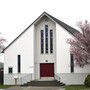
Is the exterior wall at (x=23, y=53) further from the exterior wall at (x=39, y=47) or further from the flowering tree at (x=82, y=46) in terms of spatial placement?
the flowering tree at (x=82, y=46)

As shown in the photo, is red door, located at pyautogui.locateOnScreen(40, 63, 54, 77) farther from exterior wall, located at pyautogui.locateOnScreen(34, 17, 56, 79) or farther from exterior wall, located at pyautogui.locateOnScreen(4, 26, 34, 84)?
exterior wall, located at pyautogui.locateOnScreen(4, 26, 34, 84)

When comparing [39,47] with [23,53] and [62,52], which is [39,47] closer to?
[23,53]

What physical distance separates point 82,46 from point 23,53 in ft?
30.4

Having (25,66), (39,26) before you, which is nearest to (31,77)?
(25,66)

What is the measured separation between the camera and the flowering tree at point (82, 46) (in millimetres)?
36594

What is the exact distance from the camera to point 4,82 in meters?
43.2

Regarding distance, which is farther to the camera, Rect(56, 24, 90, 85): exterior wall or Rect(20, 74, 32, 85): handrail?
Rect(20, 74, 32, 85): handrail

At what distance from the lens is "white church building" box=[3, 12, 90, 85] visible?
41.4m

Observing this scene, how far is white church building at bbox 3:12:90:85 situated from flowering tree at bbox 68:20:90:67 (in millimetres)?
3415

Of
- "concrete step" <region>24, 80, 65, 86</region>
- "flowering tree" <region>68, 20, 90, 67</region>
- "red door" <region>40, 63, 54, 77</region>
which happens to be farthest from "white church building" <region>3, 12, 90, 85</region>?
"flowering tree" <region>68, 20, 90, 67</region>

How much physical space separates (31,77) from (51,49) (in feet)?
15.7

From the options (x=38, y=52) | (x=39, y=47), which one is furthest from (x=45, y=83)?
(x=39, y=47)

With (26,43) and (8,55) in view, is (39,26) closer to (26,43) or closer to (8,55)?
(26,43)

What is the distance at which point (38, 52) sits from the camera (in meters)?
43.3
